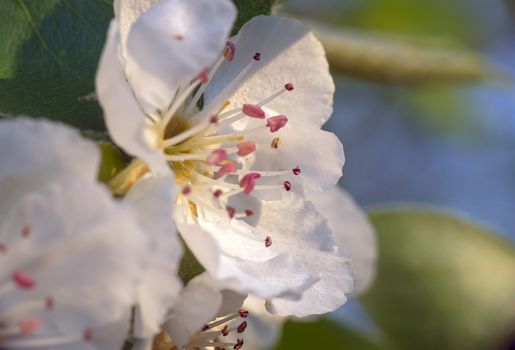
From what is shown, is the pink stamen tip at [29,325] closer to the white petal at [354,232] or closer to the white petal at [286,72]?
the white petal at [286,72]

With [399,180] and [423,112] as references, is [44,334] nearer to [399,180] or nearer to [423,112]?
[423,112]

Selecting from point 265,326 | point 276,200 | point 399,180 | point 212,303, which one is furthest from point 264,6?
point 399,180

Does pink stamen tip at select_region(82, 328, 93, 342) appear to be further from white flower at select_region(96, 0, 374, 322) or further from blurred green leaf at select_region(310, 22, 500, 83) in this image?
blurred green leaf at select_region(310, 22, 500, 83)

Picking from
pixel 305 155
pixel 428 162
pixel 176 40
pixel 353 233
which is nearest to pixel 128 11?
pixel 176 40

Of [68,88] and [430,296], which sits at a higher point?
[68,88]

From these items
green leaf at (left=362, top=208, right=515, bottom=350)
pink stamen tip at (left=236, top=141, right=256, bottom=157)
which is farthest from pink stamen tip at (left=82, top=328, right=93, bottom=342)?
green leaf at (left=362, top=208, right=515, bottom=350)
